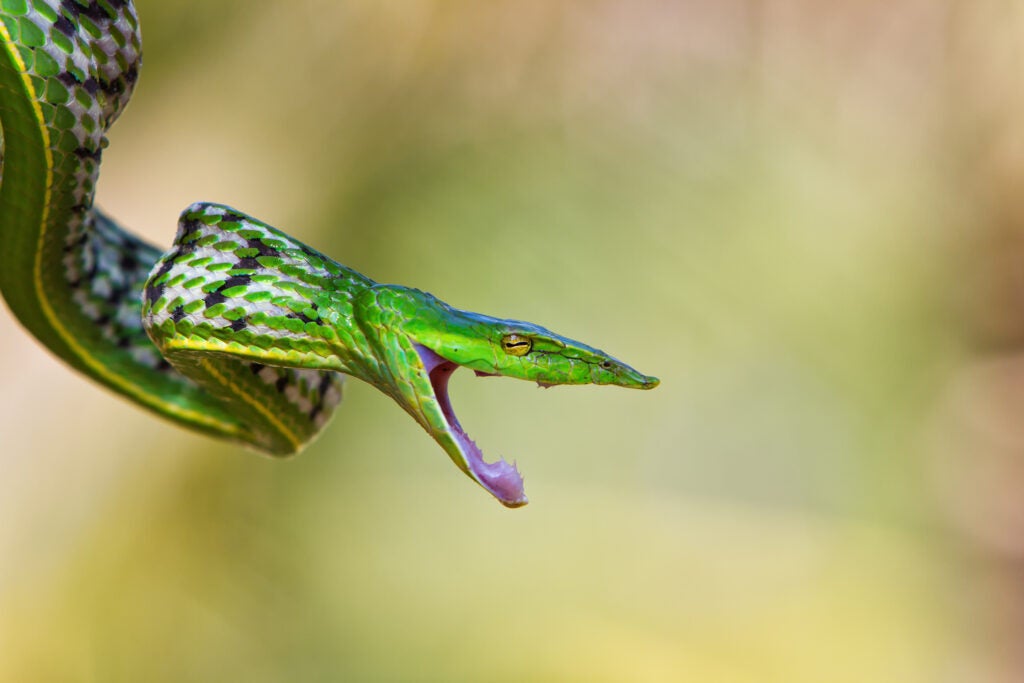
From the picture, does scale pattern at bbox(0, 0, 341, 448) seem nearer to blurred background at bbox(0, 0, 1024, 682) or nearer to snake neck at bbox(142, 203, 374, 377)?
snake neck at bbox(142, 203, 374, 377)

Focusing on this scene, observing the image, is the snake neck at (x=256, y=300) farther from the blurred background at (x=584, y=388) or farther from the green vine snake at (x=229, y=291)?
the blurred background at (x=584, y=388)

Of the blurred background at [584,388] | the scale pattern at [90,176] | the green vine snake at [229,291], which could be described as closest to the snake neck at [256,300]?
the green vine snake at [229,291]

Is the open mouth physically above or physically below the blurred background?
below

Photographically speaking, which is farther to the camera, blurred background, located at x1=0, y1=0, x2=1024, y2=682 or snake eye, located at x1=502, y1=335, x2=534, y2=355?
blurred background, located at x1=0, y1=0, x2=1024, y2=682

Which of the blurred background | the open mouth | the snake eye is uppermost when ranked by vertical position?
the blurred background

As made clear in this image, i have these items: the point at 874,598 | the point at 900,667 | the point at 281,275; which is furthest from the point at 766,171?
the point at 281,275

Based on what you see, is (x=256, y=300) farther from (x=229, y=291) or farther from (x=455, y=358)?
(x=455, y=358)

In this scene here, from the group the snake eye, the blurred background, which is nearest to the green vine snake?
the snake eye

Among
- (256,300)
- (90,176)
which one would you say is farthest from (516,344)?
(90,176)

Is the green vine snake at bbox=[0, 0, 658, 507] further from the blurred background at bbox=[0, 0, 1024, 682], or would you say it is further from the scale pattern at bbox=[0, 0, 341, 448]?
the blurred background at bbox=[0, 0, 1024, 682]
